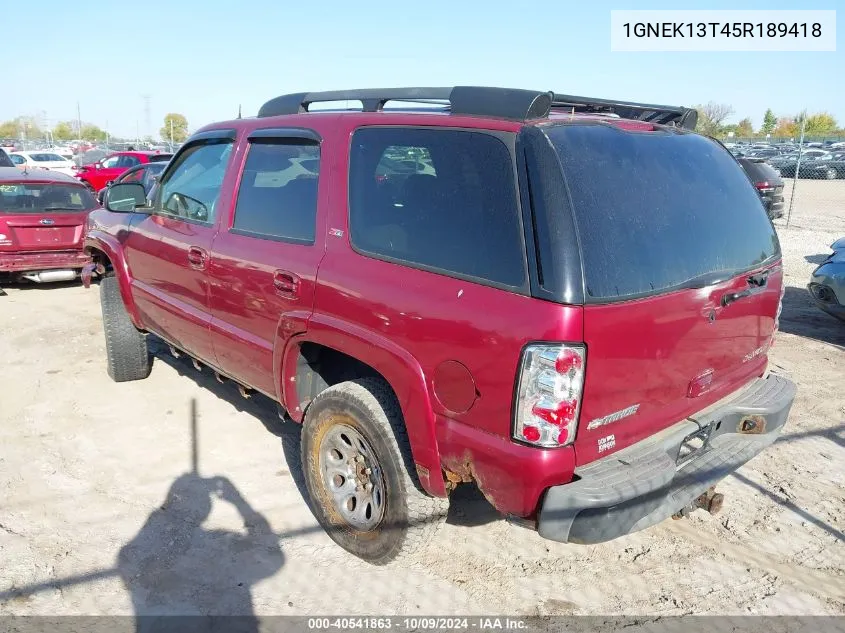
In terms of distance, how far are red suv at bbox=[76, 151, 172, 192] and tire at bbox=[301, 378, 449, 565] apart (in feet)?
53.2

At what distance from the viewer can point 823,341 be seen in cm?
653

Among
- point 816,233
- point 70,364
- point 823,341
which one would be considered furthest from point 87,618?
point 816,233

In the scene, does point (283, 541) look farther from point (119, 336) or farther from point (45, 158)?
point (45, 158)

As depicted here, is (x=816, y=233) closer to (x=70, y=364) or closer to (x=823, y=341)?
(x=823, y=341)

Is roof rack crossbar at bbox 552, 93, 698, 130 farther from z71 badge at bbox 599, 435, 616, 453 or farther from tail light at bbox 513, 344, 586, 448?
z71 badge at bbox 599, 435, 616, 453

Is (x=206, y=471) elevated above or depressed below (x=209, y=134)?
below

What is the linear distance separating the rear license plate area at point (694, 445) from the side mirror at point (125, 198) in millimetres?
3811

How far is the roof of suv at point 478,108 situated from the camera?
2.50m

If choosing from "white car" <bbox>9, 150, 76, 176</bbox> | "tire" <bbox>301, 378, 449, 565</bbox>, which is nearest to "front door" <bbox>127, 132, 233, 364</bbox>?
"tire" <bbox>301, 378, 449, 565</bbox>

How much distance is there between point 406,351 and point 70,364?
4.49 meters

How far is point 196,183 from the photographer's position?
4176mm

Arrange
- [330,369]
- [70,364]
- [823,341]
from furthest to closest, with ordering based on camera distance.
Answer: [823,341], [70,364], [330,369]

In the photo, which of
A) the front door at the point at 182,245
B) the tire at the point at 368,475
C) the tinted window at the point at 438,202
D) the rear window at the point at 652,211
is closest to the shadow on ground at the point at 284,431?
the tire at the point at 368,475

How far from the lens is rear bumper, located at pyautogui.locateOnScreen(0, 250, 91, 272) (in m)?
8.13
